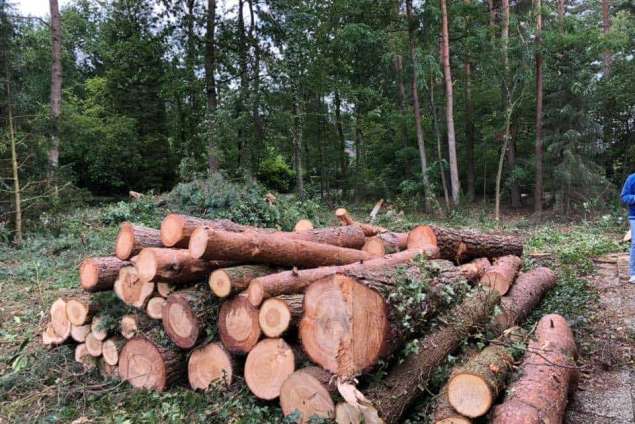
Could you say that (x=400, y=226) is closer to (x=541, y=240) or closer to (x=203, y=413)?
(x=541, y=240)

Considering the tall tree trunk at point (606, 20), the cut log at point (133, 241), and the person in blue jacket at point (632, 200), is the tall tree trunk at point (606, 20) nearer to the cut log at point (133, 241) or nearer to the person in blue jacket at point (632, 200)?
the person in blue jacket at point (632, 200)

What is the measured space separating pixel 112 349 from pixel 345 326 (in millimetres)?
2298

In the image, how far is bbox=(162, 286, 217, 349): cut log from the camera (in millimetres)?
3518

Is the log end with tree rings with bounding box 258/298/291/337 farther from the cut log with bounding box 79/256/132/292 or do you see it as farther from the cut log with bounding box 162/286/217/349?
the cut log with bounding box 79/256/132/292

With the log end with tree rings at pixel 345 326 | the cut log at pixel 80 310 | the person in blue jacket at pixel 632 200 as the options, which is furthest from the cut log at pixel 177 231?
the person in blue jacket at pixel 632 200

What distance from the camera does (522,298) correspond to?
16.3 feet

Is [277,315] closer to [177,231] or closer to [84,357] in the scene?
[177,231]

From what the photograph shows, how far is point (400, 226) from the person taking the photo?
38.8ft

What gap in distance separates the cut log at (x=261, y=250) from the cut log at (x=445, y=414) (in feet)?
6.28

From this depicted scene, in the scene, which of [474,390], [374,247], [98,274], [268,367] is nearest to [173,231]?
[98,274]

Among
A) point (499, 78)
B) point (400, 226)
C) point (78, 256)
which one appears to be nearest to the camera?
point (78, 256)

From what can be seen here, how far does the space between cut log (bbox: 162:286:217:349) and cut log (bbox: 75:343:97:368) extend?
3.27ft

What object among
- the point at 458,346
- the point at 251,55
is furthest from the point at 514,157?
the point at 458,346

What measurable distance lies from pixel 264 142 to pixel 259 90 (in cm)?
229
